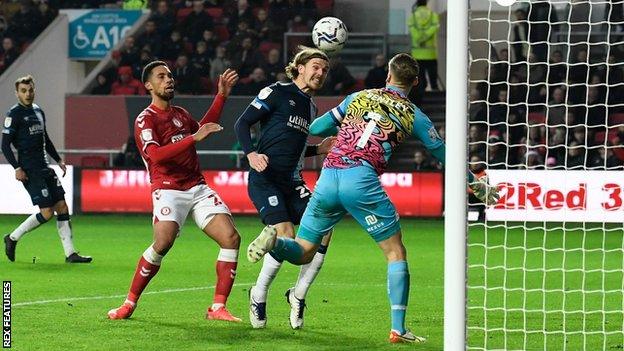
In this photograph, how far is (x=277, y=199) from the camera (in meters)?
8.93

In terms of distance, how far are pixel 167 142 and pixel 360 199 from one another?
1.84 meters

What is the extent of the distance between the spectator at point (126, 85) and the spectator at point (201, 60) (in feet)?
3.89

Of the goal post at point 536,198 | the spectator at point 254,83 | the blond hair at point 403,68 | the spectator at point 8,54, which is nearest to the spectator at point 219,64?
the spectator at point 254,83

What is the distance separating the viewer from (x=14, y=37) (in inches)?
1093

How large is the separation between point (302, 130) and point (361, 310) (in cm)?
156

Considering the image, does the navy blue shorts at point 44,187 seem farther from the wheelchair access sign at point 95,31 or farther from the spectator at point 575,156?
the wheelchair access sign at point 95,31

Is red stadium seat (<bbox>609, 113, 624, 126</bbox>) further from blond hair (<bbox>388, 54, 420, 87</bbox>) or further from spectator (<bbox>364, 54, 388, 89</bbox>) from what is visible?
blond hair (<bbox>388, 54, 420, 87</bbox>)

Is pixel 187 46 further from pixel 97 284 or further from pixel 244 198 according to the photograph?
pixel 97 284

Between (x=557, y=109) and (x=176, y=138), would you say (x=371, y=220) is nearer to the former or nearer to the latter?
(x=176, y=138)

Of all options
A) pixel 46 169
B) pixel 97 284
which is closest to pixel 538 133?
pixel 46 169

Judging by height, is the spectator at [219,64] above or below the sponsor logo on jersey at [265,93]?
above

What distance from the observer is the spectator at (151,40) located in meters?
25.8

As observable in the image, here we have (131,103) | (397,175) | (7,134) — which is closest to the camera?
(7,134)

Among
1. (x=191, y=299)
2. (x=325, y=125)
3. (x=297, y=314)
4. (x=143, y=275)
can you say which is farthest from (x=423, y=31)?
(x=325, y=125)
